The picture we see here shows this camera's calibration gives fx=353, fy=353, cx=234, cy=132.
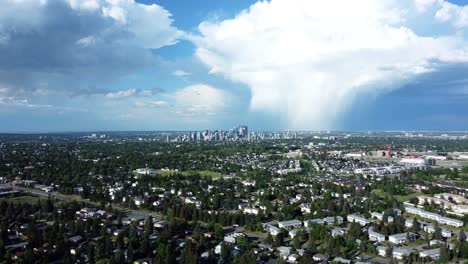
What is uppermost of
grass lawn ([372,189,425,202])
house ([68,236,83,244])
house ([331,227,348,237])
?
house ([68,236,83,244])

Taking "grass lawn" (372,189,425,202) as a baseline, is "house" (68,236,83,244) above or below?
above

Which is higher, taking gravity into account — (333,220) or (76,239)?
(76,239)

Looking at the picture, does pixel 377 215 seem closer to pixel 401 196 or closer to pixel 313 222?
pixel 313 222

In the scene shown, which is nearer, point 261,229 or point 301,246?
point 301,246

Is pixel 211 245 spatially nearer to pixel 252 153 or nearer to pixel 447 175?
pixel 447 175

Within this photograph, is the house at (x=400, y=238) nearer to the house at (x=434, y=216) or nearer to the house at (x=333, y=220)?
the house at (x=333, y=220)

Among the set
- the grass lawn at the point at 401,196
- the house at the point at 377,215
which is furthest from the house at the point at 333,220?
the grass lawn at the point at 401,196

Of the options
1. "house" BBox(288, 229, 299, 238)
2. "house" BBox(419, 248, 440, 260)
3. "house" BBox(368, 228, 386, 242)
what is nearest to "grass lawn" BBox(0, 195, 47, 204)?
"house" BBox(288, 229, 299, 238)

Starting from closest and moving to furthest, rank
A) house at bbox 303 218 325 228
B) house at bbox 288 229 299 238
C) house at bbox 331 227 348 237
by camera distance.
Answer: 1. house at bbox 331 227 348 237
2. house at bbox 288 229 299 238
3. house at bbox 303 218 325 228

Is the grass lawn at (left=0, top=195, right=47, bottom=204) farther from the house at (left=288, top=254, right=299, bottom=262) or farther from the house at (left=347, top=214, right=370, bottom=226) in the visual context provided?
the house at (left=347, top=214, right=370, bottom=226)

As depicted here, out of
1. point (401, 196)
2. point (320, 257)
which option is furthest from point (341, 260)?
point (401, 196)

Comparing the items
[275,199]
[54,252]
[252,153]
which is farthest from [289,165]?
[54,252]
